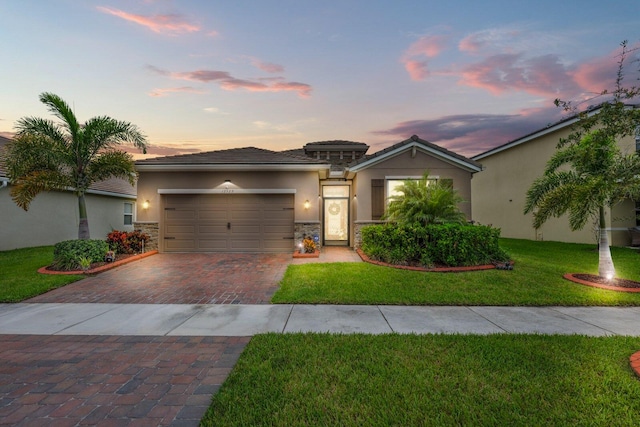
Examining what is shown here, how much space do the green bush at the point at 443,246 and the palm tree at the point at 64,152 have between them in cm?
913

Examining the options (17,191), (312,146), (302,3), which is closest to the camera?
(17,191)

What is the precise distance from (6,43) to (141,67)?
4.13m

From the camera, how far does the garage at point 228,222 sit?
11.7 metres

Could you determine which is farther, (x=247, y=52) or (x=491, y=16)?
(x=247, y=52)

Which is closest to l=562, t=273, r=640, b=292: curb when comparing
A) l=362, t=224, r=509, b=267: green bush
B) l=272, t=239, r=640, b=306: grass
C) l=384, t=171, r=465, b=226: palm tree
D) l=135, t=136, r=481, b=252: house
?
l=272, t=239, r=640, b=306: grass

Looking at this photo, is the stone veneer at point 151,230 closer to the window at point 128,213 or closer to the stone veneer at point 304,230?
the stone veneer at point 304,230

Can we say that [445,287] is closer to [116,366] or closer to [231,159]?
[116,366]

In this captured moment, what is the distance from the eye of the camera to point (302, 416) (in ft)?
7.44

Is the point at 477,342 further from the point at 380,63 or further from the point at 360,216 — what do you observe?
the point at 380,63

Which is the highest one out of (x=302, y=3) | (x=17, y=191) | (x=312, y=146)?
(x=302, y=3)

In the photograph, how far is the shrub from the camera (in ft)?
33.8

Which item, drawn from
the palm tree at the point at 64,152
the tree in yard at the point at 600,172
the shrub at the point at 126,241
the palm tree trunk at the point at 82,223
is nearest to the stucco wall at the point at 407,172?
the tree in yard at the point at 600,172

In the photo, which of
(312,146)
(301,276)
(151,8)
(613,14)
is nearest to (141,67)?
(151,8)

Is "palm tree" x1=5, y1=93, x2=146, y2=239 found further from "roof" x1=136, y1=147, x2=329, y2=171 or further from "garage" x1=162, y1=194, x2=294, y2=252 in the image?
"garage" x1=162, y1=194, x2=294, y2=252
